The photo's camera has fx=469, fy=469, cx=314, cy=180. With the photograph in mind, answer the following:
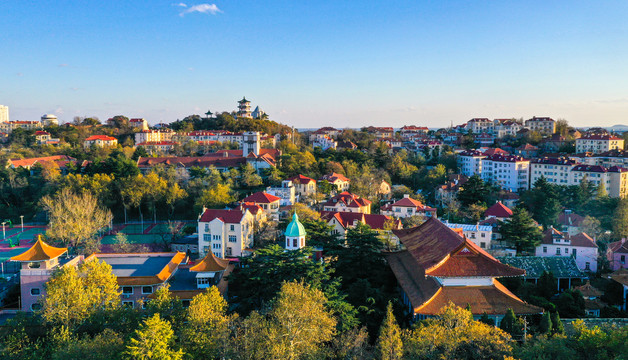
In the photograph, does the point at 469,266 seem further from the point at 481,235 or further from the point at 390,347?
the point at 481,235

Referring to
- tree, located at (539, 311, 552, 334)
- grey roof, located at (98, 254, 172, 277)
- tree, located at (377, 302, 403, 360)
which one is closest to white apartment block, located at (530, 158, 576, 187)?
tree, located at (539, 311, 552, 334)

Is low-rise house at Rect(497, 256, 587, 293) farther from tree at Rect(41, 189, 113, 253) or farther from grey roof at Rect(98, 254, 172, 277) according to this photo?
tree at Rect(41, 189, 113, 253)

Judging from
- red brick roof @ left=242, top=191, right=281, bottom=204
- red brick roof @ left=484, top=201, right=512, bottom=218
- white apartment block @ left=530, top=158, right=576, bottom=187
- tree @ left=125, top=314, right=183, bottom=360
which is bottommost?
tree @ left=125, top=314, right=183, bottom=360

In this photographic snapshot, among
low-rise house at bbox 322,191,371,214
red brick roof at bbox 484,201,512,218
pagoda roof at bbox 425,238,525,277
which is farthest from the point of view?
low-rise house at bbox 322,191,371,214

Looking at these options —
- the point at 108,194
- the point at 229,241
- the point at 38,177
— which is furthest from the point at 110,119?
the point at 229,241

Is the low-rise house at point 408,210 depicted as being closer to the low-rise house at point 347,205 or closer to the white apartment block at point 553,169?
the low-rise house at point 347,205
